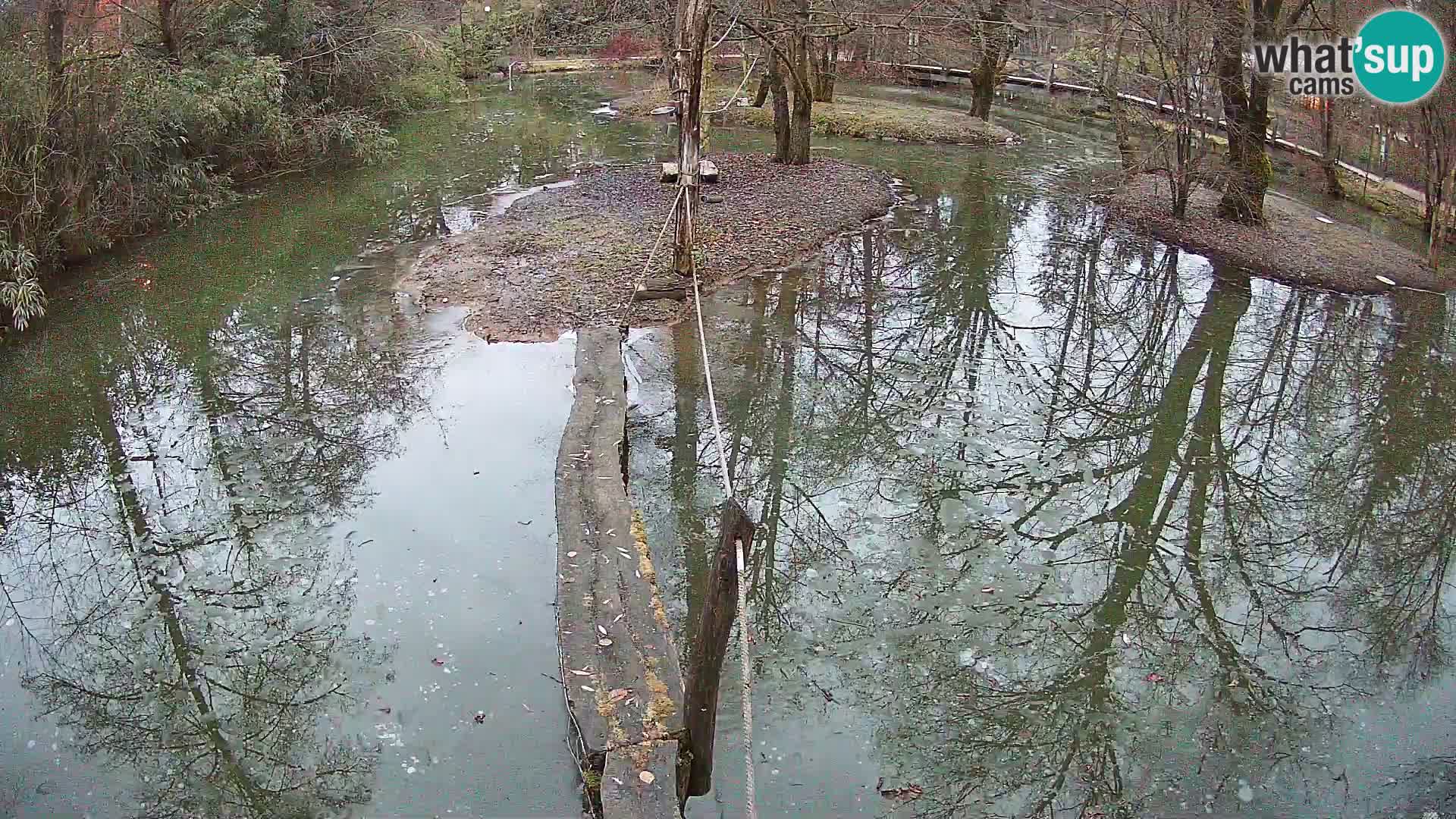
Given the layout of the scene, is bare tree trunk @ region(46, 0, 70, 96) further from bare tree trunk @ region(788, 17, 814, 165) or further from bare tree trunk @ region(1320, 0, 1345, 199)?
bare tree trunk @ region(1320, 0, 1345, 199)

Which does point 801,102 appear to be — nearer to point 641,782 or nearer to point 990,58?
point 990,58

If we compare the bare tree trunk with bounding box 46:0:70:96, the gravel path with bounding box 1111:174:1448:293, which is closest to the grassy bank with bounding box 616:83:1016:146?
the gravel path with bounding box 1111:174:1448:293

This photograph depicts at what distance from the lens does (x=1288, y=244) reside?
48.5ft

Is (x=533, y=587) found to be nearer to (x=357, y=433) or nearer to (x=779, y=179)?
(x=357, y=433)

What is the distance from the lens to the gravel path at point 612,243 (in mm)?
11609

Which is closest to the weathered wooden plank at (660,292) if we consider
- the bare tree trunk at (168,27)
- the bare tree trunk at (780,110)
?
the bare tree trunk at (780,110)

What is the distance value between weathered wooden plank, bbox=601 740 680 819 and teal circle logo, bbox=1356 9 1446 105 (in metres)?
13.6

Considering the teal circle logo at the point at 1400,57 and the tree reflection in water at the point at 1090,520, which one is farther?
the teal circle logo at the point at 1400,57

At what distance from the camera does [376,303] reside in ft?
40.0

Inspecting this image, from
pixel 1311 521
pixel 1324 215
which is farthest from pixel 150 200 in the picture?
pixel 1324 215

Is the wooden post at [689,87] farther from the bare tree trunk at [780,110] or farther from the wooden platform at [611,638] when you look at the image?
the bare tree trunk at [780,110]

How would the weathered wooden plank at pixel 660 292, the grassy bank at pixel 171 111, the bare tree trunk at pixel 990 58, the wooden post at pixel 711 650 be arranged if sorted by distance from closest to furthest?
the wooden post at pixel 711 650 < the weathered wooden plank at pixel 660 292 < the grassy bank at pixel 171 111 < the bare tree trunk at pixel 990 58

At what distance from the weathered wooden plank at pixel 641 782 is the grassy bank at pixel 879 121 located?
19018 millimetres

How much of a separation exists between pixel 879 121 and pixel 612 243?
1242 cm
